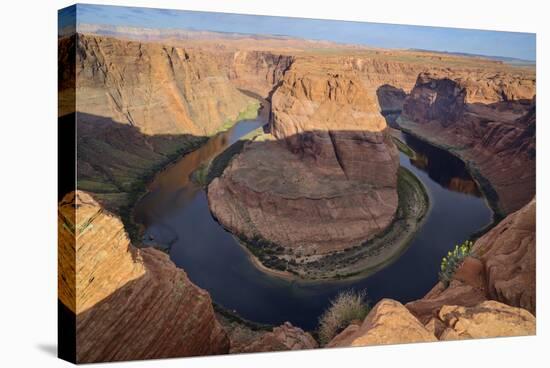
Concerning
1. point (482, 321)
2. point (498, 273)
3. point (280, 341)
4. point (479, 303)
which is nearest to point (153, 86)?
point (280, 341)

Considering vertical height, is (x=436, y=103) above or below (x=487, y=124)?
above

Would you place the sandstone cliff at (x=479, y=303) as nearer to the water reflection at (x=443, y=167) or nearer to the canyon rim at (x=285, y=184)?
the canyon rim at (x=285, y=184)

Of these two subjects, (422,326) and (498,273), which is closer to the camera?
(422,326)

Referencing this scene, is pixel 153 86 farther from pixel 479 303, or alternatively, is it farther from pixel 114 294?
pixel 479 303

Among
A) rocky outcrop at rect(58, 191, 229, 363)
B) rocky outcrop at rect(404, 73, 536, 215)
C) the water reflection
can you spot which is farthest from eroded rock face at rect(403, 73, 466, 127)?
rocky outcrop at rect(58, 191, 229, 363)

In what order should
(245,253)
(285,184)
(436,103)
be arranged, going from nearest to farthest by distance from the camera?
(245,253) < (285,184) < (436,103)

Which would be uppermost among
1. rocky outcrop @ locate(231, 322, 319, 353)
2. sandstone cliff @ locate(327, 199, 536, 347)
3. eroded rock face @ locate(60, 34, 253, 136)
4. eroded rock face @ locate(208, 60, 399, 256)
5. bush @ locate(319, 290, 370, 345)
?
eroded rock face @ locate(60, 34, 253, 136)

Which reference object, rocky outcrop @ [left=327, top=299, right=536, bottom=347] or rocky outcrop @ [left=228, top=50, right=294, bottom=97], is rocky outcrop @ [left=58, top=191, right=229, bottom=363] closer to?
rocky outcrop @ [left=327, top=299, right=536, bottom=347]
